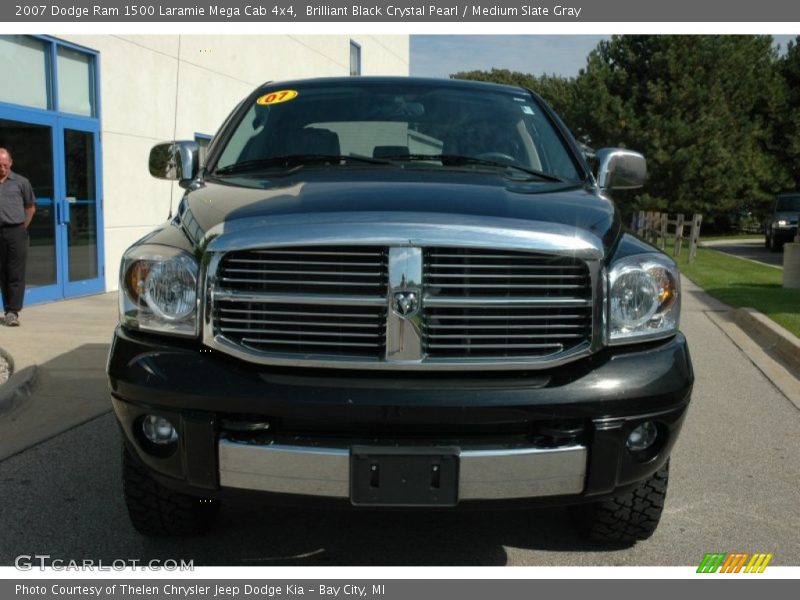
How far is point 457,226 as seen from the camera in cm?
259

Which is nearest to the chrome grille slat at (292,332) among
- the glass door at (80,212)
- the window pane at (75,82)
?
the glass door at (80,212)

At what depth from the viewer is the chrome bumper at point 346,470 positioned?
8.18 feet

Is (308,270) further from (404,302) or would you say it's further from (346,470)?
(346,470)

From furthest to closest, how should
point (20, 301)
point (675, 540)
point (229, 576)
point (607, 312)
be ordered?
1. point (20, 301)
2. point (675, 540)
3. point (229, 576)
4. point (607, 312)

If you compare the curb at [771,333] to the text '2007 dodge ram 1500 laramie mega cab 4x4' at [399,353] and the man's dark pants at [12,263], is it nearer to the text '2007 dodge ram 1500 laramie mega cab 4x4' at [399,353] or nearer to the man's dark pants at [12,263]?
the text '2007 dodge ram 1500 laramie mega cab 4x4' at [399,353]

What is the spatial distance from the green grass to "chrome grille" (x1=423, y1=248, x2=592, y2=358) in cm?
598

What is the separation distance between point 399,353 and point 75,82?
9408mm

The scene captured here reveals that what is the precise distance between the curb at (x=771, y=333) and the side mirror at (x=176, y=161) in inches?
204

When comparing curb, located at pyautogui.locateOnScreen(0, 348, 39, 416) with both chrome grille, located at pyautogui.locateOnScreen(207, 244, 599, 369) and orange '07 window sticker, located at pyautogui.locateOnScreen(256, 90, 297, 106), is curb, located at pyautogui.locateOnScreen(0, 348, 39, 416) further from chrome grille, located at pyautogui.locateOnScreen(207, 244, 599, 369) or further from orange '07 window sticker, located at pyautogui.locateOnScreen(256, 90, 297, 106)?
chrome grille, located at pyautogui.locateOnScreen(207, 244, 599, 369)

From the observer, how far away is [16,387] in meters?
5.38

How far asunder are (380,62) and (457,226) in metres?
21.6

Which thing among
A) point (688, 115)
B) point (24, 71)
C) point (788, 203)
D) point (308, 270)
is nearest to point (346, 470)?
point (308, 270)

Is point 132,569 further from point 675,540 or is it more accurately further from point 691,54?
point 691,54

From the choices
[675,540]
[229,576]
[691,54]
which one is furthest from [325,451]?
[691,54]
